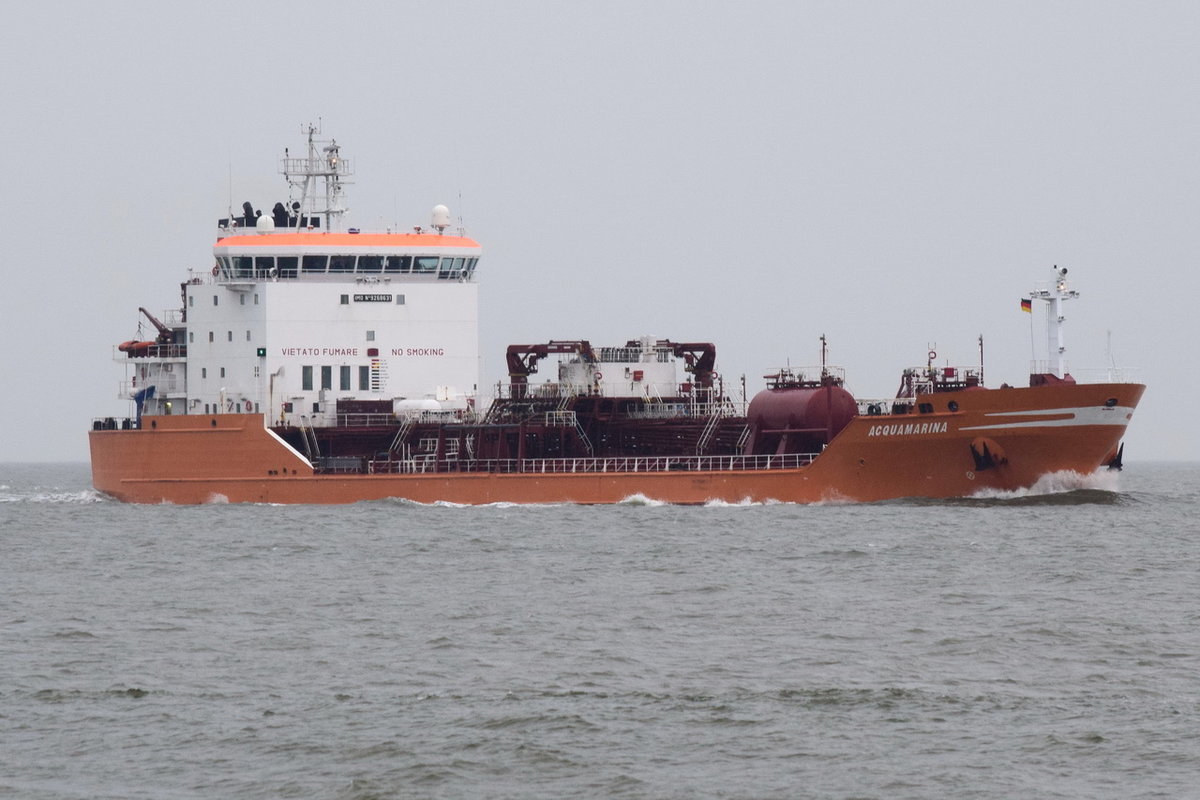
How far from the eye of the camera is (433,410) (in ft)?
135

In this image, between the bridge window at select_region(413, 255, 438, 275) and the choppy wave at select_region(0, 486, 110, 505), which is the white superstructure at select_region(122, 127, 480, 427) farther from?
the choppy wave at select_region(0, 486, 110, 505)

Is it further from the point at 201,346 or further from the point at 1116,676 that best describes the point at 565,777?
the point at 201,346

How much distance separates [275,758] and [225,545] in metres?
16.9

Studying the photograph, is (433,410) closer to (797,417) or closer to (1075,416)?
(797,417)

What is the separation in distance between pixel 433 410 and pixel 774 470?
28.1ft

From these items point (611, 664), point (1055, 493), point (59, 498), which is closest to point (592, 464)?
point (1055, 493)

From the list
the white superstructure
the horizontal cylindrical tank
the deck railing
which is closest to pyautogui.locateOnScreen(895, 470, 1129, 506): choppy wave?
the horizontal cylindrical tank

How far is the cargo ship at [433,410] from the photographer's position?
36312 millimetres

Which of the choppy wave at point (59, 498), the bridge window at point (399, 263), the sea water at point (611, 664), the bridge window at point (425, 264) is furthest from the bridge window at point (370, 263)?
the sea water at point (611, 664)

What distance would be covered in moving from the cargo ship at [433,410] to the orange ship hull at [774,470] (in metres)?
0.05

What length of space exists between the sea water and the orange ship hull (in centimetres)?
227

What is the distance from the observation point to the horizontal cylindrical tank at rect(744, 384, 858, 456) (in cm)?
3684

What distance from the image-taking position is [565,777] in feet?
49.7

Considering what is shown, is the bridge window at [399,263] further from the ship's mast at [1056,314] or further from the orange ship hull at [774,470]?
the ship's mast at [1056,314]
